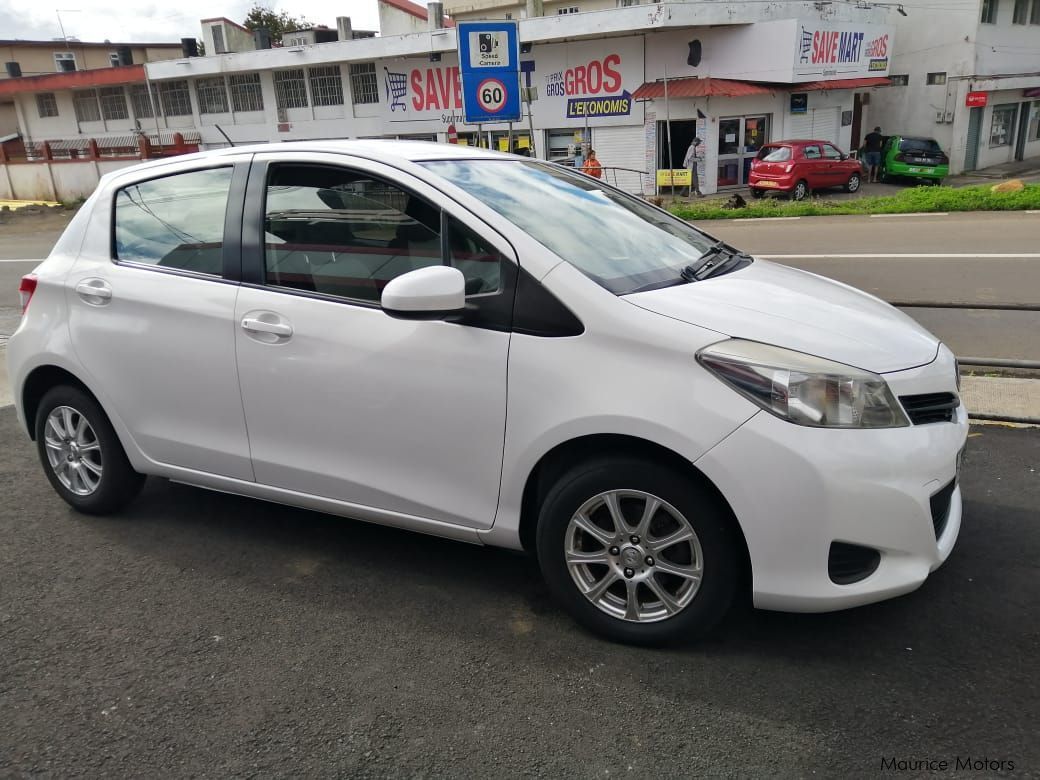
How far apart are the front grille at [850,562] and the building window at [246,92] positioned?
37.2 metres

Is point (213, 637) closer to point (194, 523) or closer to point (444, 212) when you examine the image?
point (194, 523)

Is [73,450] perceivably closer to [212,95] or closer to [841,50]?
[841,50]

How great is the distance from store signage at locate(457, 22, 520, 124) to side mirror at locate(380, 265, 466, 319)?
1002 centimetres

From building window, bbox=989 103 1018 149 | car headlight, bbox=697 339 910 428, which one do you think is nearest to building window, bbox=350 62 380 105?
building window, bbox=989 103 1018 149

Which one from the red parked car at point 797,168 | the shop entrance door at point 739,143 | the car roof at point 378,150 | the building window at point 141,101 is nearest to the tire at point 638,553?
the car roof at point 378,150

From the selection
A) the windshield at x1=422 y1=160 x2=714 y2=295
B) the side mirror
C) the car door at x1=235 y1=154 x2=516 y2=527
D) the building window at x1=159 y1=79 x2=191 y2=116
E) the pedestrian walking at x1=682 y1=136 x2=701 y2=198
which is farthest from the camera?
the building window at x1=159 y1=79 x2=191 y2=116

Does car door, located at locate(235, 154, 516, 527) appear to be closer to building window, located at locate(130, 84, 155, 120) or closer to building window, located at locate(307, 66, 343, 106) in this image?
building window, located at locate(307, 66, 343, 106)

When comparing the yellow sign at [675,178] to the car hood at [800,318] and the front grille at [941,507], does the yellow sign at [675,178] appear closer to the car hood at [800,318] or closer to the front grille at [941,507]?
the car hood at [800,318]

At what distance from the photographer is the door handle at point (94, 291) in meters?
3.99

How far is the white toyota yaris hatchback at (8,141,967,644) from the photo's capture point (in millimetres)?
2809

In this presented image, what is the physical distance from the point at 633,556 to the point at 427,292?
3.74 ft

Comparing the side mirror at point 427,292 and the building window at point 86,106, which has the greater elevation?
the building window at point 86,106

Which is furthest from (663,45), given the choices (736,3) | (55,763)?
(55,763)

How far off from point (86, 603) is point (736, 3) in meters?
26.8
